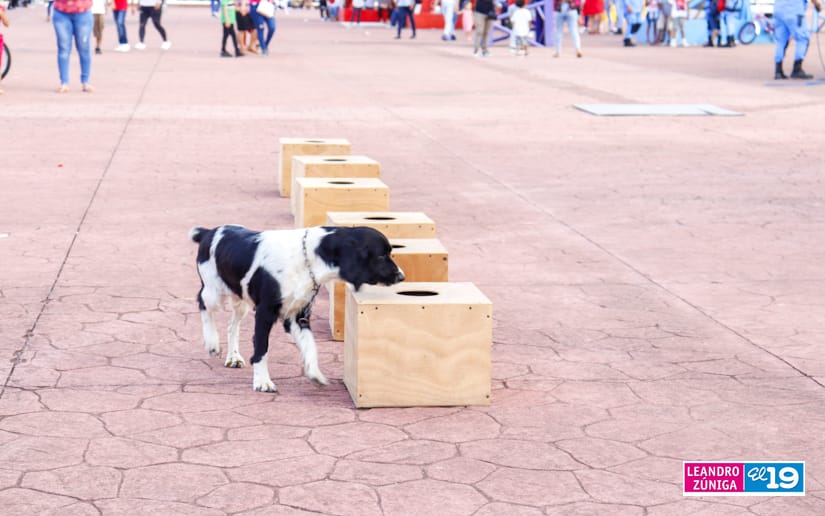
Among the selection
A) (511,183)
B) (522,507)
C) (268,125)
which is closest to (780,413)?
(522,507)

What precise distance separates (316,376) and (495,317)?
1.80 m

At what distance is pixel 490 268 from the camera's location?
→ 8.77 metres

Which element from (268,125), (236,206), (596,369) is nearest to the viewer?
(596,369)

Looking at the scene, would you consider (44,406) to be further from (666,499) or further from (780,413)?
(780,413)

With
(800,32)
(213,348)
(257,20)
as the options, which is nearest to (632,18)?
(257,20)

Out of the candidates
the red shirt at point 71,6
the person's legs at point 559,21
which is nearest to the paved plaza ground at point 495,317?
the red shirt at point 71,6

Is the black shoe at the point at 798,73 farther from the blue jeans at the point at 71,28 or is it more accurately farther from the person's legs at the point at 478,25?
the blue jeans at the point at 71,28

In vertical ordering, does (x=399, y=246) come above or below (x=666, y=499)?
above

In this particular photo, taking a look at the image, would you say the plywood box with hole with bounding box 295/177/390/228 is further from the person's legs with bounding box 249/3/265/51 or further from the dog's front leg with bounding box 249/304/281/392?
the person's legs with bounding box 249/3/265/51

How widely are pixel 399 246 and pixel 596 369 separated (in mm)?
1250

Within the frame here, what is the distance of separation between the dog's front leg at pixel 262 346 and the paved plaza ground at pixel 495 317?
0.22 ft

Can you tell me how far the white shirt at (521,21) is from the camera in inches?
1286

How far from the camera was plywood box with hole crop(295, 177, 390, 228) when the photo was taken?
345 inches

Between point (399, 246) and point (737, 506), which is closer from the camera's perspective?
point (737, 506)
